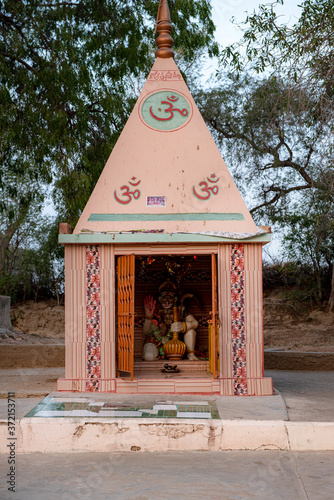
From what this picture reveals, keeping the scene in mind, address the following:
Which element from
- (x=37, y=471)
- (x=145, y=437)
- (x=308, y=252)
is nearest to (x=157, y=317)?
(x=145, y=437)

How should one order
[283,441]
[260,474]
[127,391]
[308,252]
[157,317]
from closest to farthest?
[260,474]
[283,441]
[127,391]
[157,317]
[308,252]

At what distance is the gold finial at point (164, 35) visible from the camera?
27.6 ft

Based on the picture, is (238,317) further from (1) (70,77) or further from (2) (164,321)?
(1) (70,77)

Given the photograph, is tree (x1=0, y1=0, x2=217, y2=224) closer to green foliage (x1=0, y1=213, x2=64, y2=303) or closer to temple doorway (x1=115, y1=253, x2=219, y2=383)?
temple doorway (x1=115, y1=253, x2=219, y2=383)

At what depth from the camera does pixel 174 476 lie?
4352 mm

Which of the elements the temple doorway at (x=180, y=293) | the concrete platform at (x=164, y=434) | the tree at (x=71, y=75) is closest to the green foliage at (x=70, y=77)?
the tree at (x=71, y=75)

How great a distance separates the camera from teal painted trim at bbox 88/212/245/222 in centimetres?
760

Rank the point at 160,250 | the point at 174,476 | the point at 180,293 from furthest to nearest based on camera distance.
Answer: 1. the point at 180,293
2. the point at 160,250
3. the point at 174,476

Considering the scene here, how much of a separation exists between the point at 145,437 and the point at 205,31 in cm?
933

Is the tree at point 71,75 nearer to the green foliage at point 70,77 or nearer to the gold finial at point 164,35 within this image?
the green foliage at point 70,77

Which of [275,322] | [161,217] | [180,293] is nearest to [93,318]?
[161,217]

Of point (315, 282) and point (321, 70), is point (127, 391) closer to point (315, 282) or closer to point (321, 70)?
point (321, 70)

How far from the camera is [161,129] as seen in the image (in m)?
8.07

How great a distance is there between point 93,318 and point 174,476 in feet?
10.6
